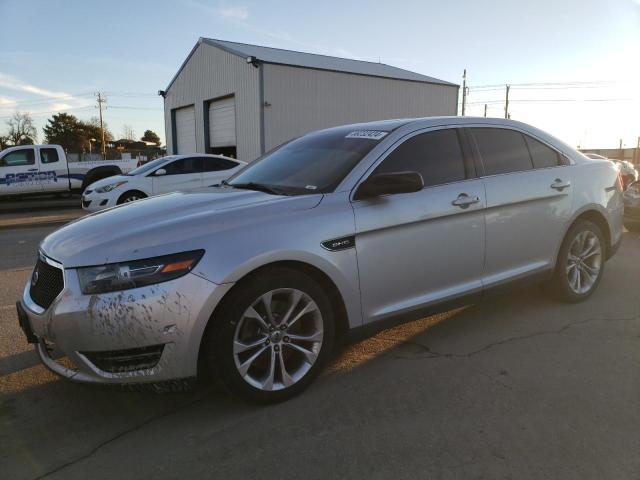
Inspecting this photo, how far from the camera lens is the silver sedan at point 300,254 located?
243 centimetres

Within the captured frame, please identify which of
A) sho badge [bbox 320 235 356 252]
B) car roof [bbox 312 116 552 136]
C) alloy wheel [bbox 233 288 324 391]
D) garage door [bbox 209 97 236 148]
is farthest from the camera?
garage door [bbox 209 97 236 148]

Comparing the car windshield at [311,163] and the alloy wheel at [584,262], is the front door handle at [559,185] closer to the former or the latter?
the alloy wheel at [584,262]

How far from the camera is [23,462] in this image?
2.32m

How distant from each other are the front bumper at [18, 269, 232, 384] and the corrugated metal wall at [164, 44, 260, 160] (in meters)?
19.0

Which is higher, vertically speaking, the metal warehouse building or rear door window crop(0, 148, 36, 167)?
the metal warehouse building

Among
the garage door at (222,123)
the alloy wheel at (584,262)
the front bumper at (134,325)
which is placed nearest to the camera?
the front bumper at (134,325)

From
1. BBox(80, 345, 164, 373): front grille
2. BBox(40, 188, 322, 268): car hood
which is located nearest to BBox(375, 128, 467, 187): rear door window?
BBox(40, 188, 322, 268): car hood

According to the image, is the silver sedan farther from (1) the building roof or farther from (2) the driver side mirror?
(1) the building roof

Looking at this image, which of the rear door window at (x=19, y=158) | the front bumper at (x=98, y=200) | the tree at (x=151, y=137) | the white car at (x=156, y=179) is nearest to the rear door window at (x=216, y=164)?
the white car at (x=156, y=179)

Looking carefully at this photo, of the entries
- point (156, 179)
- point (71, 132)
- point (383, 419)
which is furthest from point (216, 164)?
point (71, 132)

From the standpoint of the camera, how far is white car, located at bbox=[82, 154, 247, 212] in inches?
444

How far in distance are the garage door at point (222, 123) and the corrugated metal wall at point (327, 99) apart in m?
2.61

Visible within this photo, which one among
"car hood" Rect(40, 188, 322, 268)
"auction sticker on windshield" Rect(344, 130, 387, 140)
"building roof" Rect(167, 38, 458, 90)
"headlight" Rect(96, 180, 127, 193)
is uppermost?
"building roof" Rect(167, 38, 458, 90)

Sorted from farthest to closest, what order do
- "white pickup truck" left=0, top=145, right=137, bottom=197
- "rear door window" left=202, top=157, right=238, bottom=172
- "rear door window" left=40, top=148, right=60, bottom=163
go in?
"rear door window" left=40, top=148, right=60, bottom=163
"white pickup truck" left=0, top=145, right=137, bottom=197
"rear door window" left=202, top=157, right=238, bottom=172
